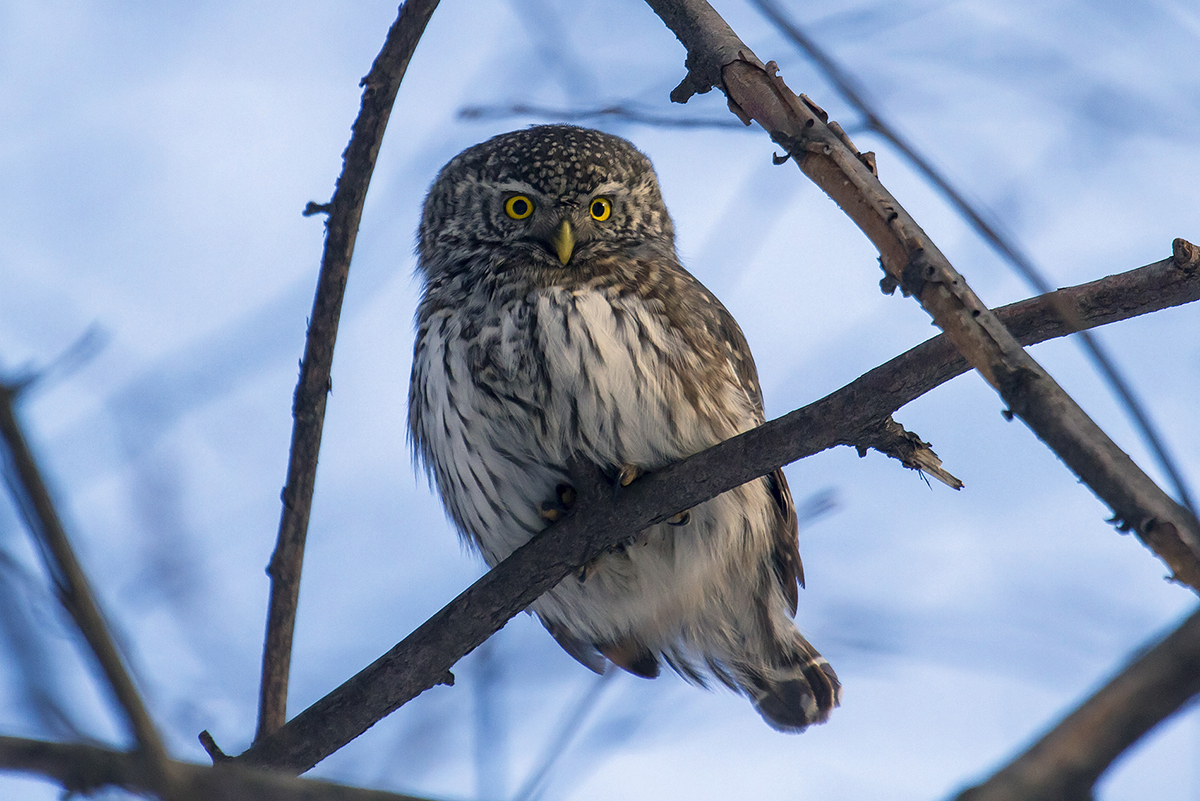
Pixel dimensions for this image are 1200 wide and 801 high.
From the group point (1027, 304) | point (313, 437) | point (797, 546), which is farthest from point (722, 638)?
point (1027, 304)

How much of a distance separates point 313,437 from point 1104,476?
2.43m

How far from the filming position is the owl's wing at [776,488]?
3953 mm

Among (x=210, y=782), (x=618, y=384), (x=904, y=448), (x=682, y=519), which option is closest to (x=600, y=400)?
(x=618, y=384)

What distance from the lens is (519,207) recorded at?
4.20 metres

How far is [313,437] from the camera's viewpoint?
11.1 ft

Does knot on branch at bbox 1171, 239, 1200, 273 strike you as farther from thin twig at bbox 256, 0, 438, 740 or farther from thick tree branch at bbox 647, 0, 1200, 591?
thin twig at bbox 256, 0, 438, 740

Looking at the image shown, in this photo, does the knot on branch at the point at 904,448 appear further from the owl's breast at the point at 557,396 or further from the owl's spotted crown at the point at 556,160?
the owl's spotted crown at the point at 556,160

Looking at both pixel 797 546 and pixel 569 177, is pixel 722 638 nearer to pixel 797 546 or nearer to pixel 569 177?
pixel 797 546

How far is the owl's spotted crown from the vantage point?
4227 mm

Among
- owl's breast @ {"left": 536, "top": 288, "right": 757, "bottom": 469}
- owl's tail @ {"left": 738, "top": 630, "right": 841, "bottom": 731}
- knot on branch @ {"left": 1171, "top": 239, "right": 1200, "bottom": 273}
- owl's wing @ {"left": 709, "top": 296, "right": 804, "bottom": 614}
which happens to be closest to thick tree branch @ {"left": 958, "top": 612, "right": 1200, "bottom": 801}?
knot on branch @ {"left": 1171, "top": 239, "right": 1200, "bottom": 273}

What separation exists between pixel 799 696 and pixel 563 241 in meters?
2.04

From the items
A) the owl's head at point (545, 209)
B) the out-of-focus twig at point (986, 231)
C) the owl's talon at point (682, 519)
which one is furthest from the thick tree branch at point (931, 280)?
the owl's talon at point (682, 519)

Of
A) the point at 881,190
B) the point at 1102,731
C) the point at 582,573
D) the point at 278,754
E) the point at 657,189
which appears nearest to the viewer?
the point at 1102,731

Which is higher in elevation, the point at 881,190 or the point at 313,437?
the point at 313,437
